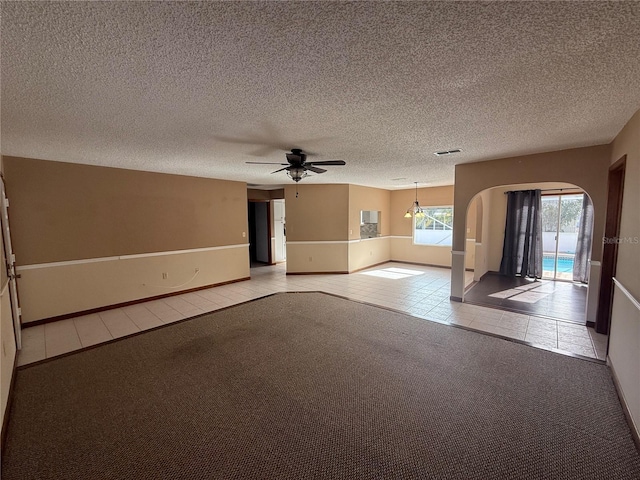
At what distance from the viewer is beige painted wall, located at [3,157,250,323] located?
376cm

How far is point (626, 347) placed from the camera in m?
2.16

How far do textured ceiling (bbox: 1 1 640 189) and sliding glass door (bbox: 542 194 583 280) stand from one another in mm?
4070

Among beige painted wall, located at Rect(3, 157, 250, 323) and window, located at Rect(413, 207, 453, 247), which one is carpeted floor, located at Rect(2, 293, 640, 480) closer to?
beige painted wall, located at Rect(3, 157, 250, 323)

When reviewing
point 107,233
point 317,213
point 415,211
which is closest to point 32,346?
point 107,233

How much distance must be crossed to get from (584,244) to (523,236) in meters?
1.08

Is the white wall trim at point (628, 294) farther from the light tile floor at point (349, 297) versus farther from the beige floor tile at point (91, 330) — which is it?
the beige floor tile at point (91, 330)

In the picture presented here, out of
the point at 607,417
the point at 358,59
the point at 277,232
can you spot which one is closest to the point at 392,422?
→ the point at 607,417

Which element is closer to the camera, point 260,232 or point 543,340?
point 543,340

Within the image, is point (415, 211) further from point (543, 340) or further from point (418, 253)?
point (543, 340)

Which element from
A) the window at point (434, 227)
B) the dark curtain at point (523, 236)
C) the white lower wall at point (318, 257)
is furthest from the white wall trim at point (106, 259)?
the dark curtain at point (523, 236)

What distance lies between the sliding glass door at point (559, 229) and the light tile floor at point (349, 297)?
81.1 inches

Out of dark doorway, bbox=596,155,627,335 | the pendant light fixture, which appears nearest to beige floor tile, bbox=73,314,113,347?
dark doorway, bbox=596,155,627,335

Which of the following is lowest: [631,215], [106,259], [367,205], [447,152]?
[106,259]

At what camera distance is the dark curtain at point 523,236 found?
20.4 ft
